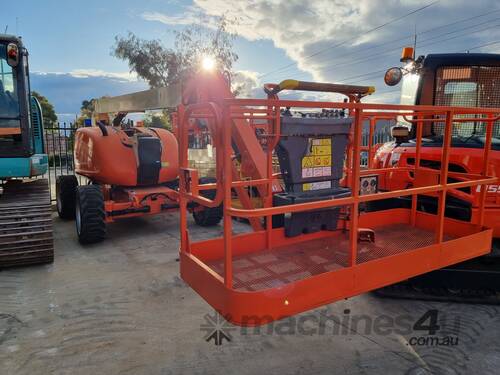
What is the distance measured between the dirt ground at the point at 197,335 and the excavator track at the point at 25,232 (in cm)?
34

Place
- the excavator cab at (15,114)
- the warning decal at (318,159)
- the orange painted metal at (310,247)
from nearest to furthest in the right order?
the orange painted metal at (310,247)
the warning decal at (318,159)
the excavator cab at (15,114)

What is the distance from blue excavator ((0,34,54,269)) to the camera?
4949mm

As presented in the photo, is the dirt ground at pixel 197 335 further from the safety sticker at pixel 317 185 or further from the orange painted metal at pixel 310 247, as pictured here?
the safety sticker at pixel 317 185

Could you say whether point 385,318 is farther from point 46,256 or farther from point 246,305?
point 46,256

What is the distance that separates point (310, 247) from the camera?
11.4 ft

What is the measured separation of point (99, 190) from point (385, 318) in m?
4.63

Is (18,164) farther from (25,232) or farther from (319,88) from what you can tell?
(319,88)

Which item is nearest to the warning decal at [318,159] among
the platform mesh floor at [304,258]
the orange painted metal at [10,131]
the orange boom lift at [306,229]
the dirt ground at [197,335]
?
the orange boom lift at [306,229]

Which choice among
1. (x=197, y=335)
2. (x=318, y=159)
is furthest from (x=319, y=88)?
(x=197, y=335)

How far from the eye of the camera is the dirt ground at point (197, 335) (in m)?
3.03

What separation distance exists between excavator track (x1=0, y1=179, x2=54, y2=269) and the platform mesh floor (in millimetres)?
3052

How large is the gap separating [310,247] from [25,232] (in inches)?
145

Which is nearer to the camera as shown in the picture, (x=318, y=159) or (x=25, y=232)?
(x=318, y=159)

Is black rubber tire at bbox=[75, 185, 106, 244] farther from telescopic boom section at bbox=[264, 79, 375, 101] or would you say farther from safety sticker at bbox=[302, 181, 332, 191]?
safety sticker at bbox=[302, 181, 332, 191]
